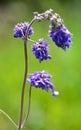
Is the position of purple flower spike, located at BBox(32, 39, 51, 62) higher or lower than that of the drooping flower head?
lower

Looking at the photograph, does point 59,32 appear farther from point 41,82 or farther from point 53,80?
point 53,80

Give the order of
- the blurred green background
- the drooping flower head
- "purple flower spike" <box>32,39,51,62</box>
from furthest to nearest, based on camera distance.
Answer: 1. the blurred green background
2. "purple flower spike" <box>32,39,51,62</box>
3. the drooping flower head

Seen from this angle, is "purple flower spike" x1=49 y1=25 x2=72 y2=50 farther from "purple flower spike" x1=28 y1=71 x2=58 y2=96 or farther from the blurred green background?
the blurred green background

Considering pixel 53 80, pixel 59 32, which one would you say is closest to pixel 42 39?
pixel 59 32

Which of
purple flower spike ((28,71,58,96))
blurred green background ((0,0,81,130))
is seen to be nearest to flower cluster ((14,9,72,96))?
purple flower spike ((28,71,58,96))

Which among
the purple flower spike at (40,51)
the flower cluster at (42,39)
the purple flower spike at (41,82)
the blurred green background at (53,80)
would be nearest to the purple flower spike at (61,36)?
the flower cluster at (42,39)

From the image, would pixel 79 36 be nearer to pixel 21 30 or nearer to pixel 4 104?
pixel 4 104

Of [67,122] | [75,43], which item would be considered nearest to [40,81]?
[67,122]
